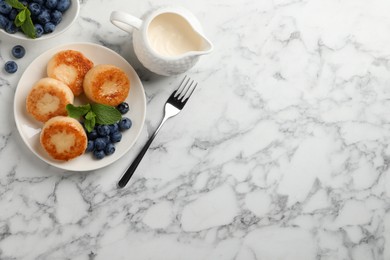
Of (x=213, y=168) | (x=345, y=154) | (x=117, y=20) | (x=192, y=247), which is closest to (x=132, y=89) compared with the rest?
(x=117, y=20)

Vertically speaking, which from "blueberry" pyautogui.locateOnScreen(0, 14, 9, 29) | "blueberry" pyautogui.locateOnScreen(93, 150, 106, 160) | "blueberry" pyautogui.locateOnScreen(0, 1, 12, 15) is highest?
"blueberry" pyautogui.locateOnScreen(0, 1, 12, 15)

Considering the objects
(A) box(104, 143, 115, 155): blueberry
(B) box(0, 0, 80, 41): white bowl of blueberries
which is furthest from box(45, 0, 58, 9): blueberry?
(A) box(104, 143, 115, 155): blueberry

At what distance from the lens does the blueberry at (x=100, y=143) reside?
1.37 metres

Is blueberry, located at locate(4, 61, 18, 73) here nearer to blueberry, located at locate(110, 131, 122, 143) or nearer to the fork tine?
blueberry, located at locate(110, 131, 122, 143)

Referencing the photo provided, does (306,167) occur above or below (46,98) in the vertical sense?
below

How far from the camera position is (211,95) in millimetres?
1507

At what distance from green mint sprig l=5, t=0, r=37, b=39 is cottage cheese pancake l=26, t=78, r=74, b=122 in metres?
0.11

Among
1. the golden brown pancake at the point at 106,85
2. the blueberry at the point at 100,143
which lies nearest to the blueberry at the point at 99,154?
the blueberry at the point at 100,143

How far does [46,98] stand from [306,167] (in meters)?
0.69

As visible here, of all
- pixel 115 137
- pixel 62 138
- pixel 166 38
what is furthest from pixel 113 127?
pixel 166 38

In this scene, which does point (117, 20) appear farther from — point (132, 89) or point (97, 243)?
point (97, 243)

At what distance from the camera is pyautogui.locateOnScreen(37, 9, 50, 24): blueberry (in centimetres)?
134

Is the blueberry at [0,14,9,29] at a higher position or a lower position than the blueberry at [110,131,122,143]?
higher

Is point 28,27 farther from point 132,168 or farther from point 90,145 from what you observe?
point 132,168
